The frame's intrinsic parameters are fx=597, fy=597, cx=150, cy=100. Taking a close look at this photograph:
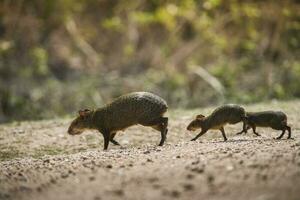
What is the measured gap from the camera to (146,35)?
22.6 meters

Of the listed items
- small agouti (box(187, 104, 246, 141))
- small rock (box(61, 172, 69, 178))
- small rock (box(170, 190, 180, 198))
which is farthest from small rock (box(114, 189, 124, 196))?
small agouti (box(187, 104, 246, 141))

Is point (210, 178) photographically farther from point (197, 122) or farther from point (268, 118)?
point (197, 122)

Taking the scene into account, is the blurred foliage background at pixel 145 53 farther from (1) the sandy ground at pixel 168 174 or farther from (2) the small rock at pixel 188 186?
(2) the small rock at pixel 188 186

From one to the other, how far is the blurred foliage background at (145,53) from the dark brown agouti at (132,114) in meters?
6.71

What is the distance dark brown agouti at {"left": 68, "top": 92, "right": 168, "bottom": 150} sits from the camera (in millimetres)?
8594

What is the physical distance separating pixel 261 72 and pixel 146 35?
5872 millimetres

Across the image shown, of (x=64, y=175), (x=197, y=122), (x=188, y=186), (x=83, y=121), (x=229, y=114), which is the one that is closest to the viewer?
(x=188, y=186)

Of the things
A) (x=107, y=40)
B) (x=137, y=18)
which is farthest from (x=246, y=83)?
(x=107, y=40)

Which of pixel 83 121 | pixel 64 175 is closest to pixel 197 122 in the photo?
pixel 83 121

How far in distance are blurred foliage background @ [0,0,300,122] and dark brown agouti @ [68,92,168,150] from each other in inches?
264

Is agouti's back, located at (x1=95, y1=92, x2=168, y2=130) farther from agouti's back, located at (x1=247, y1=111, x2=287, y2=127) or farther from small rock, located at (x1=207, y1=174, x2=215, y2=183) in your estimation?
small rock, located at (x1=207, y1=174, x2=215, y2=183)

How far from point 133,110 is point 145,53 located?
44.8ft

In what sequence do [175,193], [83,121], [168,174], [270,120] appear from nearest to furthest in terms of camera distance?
[175,193], [168,174], [270,120], [83,121]

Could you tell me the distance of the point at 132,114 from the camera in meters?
8.68
